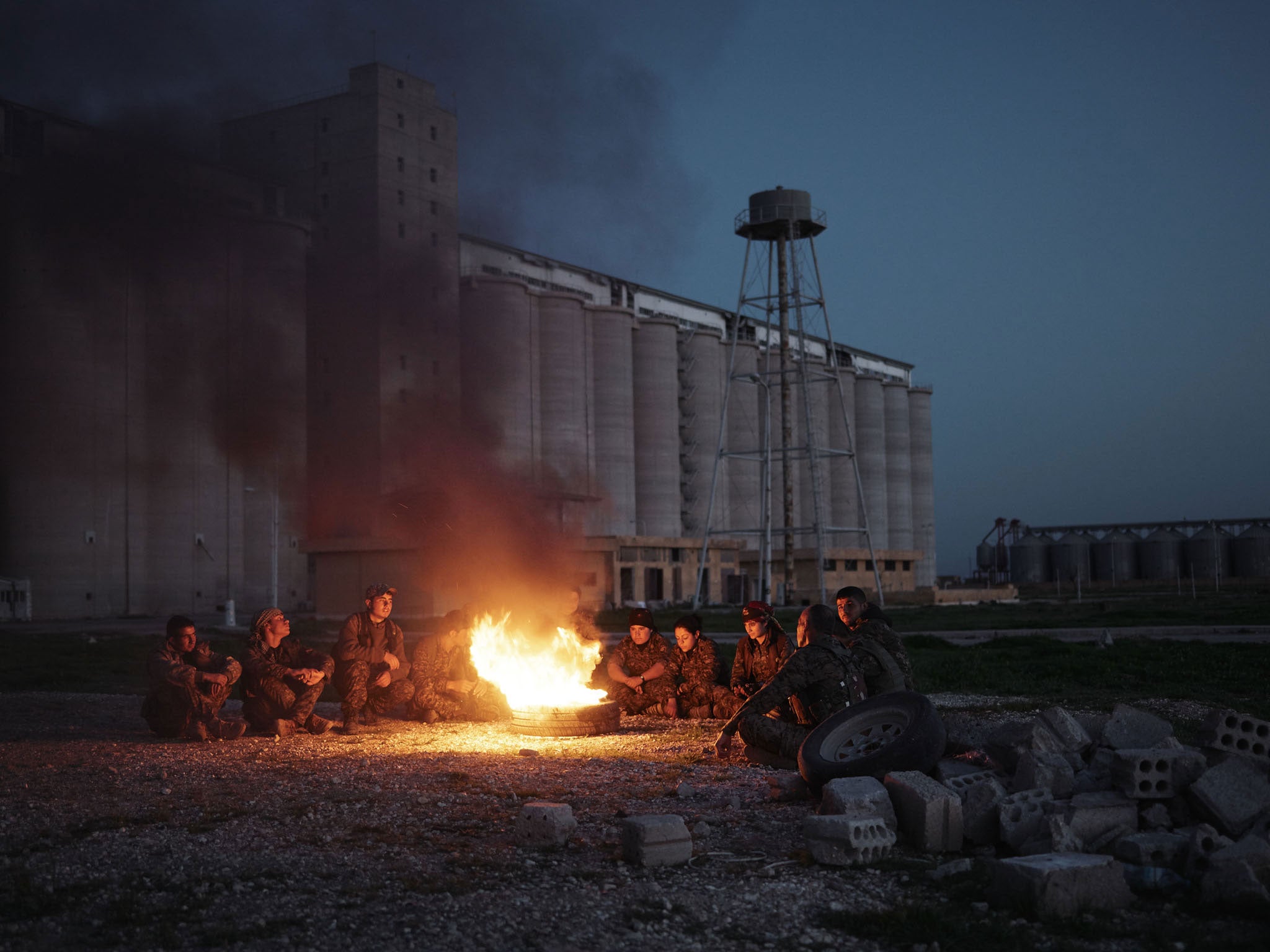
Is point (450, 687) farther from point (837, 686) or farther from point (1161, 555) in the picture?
point (1161, 555)

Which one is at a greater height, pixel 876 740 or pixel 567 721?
pixel 876 740

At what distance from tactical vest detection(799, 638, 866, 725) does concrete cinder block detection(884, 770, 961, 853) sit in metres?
2.79

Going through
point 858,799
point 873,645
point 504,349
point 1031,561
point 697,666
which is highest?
point 504,349

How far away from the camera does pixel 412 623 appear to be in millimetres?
39812

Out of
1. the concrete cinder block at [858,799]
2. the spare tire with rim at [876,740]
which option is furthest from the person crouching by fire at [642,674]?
the concrete cinder block at [858,799]

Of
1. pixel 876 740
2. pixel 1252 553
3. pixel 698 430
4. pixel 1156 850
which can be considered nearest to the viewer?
pixel 1156 850

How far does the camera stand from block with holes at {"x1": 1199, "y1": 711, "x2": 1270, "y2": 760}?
8070 mm

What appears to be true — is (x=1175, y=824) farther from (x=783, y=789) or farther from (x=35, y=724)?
(x=35, y=724)

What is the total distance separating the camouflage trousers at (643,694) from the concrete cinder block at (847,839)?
7.24 m

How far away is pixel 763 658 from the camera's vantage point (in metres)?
13.3

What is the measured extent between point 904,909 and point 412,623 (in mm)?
35072

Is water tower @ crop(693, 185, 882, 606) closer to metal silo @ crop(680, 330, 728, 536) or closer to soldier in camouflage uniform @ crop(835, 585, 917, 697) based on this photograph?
metal silo @ crop(680, 330, 728, 536)

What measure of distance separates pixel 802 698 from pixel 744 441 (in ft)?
239

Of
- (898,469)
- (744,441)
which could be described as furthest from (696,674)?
(898,469)
